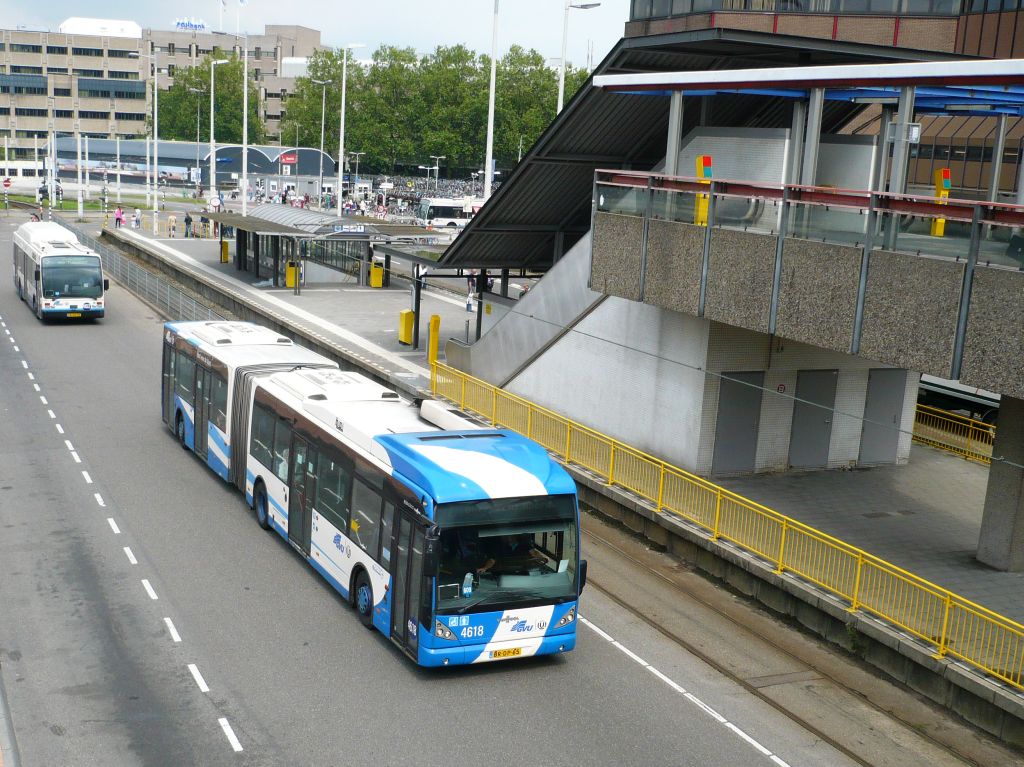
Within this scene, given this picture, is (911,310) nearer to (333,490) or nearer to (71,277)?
(333,490)

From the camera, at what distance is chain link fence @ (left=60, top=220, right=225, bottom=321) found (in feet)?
124

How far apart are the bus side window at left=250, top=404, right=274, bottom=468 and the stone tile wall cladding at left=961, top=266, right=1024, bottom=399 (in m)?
10.1

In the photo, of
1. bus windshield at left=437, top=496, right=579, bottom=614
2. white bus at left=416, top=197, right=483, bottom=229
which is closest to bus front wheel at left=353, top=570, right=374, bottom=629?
bus windshield at left=437, top=496, right=579, bottom=614

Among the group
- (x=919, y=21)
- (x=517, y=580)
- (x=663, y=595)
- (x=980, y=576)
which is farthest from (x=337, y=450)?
(x=919, y=21)

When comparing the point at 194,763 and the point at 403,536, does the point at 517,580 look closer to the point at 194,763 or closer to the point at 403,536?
the point at 403,536

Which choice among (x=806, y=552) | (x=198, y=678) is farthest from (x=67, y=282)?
(x=806, y=552)

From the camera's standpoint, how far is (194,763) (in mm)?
10555

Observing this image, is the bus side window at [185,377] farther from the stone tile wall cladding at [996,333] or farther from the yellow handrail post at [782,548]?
the stone tile wall cladding at [996,333]

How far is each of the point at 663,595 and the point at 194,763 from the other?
7.58m

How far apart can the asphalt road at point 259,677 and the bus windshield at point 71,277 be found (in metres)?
20.3

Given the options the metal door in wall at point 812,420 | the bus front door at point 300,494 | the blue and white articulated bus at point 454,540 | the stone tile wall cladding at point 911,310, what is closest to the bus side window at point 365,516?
the blue and white articulated bus at point 454,540

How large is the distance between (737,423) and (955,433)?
7.26 m

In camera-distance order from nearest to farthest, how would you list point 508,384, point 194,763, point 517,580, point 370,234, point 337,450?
1. point 194,763
2. point 517,580
3. point 337,450
4. point 508,384
5. point 370,234

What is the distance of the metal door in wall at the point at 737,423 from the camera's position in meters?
20.2
